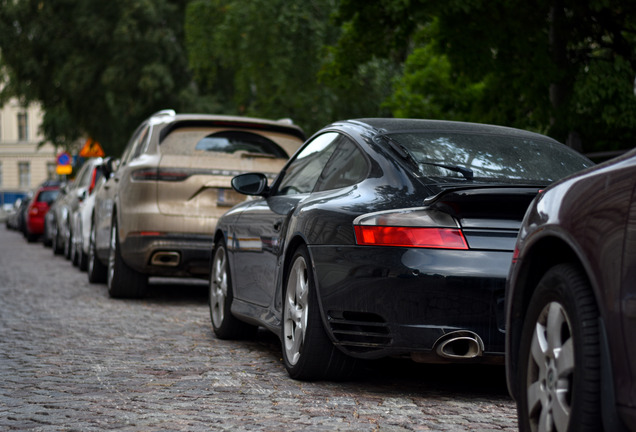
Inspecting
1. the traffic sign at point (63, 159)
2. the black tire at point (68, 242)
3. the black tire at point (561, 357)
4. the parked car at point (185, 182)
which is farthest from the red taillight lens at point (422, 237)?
the traffic sign at point (63, 159)

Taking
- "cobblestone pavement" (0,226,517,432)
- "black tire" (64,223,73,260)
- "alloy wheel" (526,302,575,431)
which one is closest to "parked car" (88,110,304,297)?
"cobblestone pavement" (0,226,517,432)

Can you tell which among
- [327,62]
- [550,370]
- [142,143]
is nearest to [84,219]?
[327,62]

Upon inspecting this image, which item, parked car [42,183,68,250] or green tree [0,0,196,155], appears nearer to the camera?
parked car [42,183,68,250]

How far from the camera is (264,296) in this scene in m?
7.23

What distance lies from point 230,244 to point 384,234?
272 centimetres

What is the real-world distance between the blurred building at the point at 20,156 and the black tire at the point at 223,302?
89.8m

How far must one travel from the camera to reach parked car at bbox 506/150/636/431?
3338mm

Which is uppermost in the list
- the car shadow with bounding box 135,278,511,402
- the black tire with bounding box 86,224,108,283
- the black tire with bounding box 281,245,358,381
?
the black tire with bounding box 281,245,358,381

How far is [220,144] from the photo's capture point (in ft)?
36.4

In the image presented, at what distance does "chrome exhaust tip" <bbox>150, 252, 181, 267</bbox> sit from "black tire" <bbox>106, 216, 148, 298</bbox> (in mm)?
576

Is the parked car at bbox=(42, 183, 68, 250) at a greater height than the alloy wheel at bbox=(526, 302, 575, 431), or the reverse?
the alloy wheel at bbox=(526, 302, 575, 431)

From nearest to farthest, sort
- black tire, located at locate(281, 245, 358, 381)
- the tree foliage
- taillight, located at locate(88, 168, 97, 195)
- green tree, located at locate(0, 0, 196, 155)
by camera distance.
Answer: black tire, located at locate(281, 245, 358, 381) → the tree foliage → taillight, located at locate(88, 168, 97, 195) → green tree, located at locate(0, 0, 196, 155)

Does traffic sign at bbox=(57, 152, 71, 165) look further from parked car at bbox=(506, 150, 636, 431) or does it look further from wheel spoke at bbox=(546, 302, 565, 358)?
wheel spoke at bbox=(546, 302, 565, 358)

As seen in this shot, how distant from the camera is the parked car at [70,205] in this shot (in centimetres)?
1858
